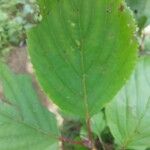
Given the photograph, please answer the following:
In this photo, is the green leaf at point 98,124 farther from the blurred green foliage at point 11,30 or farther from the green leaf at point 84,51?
the blurred green foliage at point 11,30

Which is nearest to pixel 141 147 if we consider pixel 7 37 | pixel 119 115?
pixel 119 115

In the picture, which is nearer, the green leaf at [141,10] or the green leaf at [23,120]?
the green leaf at [23,120]

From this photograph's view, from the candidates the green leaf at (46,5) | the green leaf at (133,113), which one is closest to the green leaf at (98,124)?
the green leaf at (133,113)

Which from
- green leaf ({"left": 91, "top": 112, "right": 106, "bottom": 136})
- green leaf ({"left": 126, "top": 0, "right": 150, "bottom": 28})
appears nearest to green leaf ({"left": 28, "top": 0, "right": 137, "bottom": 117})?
green leaf ({"left": 91, "top": 112, "right": 106, "bottom": 136})

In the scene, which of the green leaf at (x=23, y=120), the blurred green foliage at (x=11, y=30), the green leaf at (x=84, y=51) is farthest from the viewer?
the blurred green foliage at (x=11, y=30)

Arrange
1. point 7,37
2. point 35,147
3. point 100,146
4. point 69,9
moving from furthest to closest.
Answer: point 7,37 → point 100,146 → point 35,147 → point 69,9

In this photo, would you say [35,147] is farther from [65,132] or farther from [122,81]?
[65,132]

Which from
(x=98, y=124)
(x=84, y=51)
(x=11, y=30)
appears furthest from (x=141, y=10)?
(x=11, y=30)
